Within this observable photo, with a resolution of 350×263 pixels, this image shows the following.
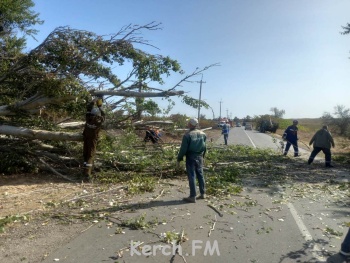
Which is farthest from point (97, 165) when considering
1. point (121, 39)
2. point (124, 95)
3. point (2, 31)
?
point (2, 31)

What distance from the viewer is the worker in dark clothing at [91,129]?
838 centimetres

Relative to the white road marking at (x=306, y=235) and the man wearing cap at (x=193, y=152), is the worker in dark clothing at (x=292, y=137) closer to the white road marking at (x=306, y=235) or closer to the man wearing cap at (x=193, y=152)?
the white road marking at (x=306, y=235)

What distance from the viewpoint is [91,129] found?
8.44 metres

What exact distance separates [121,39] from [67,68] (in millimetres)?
1729

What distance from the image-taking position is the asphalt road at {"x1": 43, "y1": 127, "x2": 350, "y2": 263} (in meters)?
4.30

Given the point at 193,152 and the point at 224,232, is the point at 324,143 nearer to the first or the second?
the point at 193,152

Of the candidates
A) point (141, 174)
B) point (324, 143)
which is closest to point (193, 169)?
point (141, 174)

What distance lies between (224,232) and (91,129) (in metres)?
4.64

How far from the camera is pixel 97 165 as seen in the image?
9.24m

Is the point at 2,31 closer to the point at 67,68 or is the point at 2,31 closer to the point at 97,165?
the point at 67,68

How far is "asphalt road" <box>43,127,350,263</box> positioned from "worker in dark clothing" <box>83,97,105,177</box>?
2.19m

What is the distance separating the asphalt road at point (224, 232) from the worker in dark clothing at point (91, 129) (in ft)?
7.17

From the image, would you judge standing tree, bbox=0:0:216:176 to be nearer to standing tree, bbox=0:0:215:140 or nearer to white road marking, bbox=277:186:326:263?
standing tree, bbox=0:0:215:140

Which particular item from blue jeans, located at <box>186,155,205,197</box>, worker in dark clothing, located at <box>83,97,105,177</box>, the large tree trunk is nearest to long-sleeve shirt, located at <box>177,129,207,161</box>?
blue jeans, located at <box>186,155,205,197</box>
